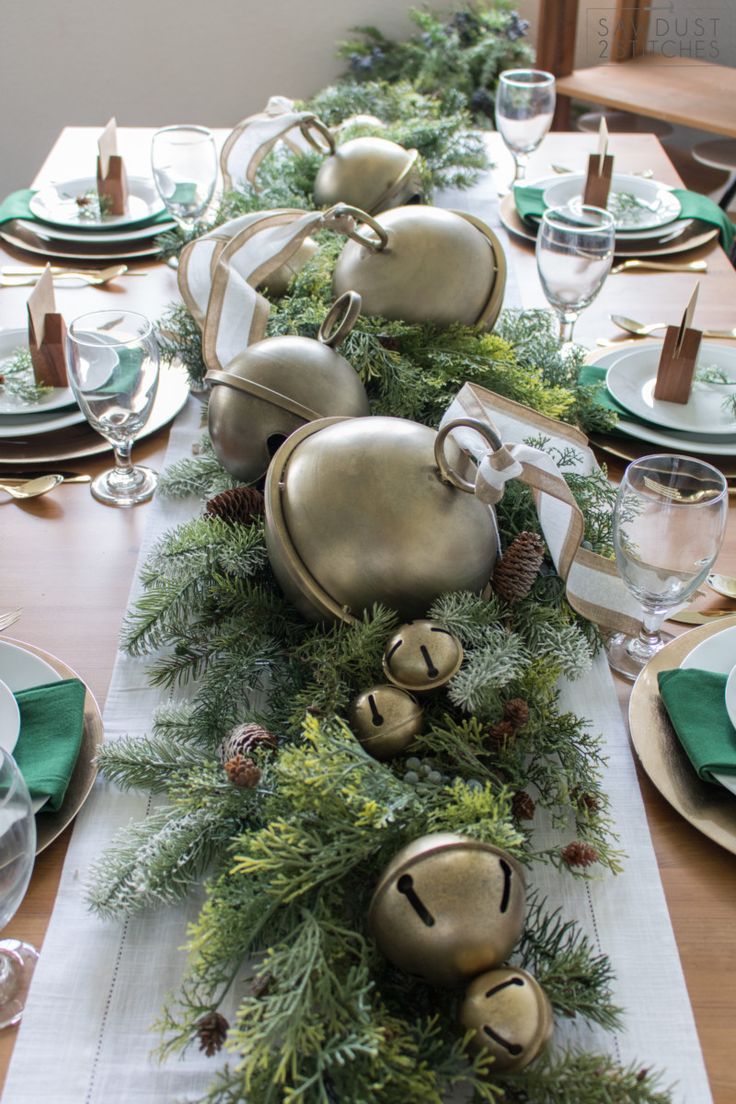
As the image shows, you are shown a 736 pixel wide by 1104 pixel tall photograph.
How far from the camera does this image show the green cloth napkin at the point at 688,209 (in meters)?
1.42

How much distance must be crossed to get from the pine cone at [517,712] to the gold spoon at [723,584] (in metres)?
0.27

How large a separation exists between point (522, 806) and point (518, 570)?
0.56 feet

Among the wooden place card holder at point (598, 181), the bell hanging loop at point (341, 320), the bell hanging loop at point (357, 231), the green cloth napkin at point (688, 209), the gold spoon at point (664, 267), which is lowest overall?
the gold spoon at point (664, 267)

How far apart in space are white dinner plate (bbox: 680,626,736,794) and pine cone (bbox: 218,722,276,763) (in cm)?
29

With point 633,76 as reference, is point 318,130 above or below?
above

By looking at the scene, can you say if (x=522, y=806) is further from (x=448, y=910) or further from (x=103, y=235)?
(x=103, y=235)

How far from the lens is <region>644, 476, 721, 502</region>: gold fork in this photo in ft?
2.33

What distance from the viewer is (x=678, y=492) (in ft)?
2.34

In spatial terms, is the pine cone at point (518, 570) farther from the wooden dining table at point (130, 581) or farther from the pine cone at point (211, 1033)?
the pine cone at point (211, 1033)

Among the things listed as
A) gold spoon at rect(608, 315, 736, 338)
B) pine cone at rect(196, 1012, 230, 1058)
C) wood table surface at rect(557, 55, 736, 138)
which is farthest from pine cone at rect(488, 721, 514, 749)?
wood table surface at rect(557, 55, 736, 138)

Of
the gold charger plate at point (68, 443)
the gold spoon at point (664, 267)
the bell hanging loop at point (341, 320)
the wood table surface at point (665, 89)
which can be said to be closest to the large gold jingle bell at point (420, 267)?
the bell hanging loop at point (341, 320)

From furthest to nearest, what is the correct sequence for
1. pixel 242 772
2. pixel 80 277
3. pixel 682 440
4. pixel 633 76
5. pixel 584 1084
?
pixel 633 76
pixel 80 277
pixel 682 440
pixel 242 772
pixel 584 1084

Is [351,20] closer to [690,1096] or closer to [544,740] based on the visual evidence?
[544,740]

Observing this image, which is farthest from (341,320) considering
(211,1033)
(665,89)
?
(665,89)
